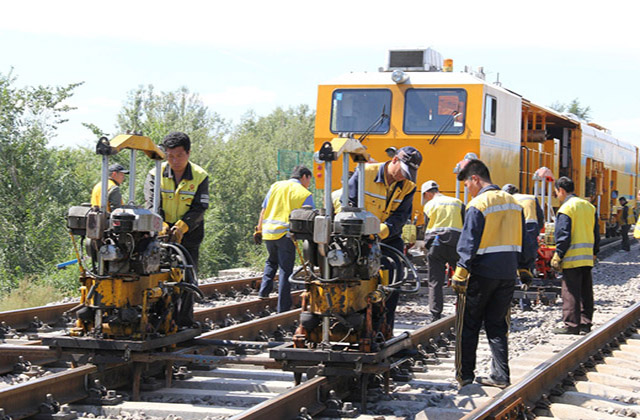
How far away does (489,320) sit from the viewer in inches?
278

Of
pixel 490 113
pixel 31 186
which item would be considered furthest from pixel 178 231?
pixel 31 186

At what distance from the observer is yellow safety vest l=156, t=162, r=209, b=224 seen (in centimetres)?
766

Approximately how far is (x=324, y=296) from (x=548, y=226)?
9.22 metres

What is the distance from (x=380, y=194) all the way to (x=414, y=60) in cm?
834

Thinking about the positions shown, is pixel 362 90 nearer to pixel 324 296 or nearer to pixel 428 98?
pixel 428 98

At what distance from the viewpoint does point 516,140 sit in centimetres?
1630

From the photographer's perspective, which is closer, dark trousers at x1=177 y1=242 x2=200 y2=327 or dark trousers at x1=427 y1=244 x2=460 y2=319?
dark trousers at x1=177 y1=242 x2=200 y2=327

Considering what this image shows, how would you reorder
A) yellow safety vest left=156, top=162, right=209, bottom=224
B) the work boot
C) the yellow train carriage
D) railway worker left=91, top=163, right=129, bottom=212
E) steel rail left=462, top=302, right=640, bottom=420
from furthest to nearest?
the yellow train carriage, the work boot, railway worker left=91, top=163, right=129, bottom=212, yellow safety vest left=156, top=162, right=209, bottom=224, steel rail left=462, top=302, right=640, bottom=420

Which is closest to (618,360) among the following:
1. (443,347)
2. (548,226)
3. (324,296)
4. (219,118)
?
(443,347)

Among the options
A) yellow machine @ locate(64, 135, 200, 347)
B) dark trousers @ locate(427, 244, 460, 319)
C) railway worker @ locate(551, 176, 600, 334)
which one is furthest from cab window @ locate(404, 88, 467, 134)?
yellow machine @ locate(64, 135, 200, 347)

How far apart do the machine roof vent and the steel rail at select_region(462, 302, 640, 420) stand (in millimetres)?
6569

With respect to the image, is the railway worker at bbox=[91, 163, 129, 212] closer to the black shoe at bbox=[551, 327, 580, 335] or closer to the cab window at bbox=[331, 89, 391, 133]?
the cab window at bbox=[331, 89, 391, 133]

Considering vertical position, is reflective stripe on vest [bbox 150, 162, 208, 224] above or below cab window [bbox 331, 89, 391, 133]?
below

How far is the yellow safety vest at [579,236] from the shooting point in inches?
403
